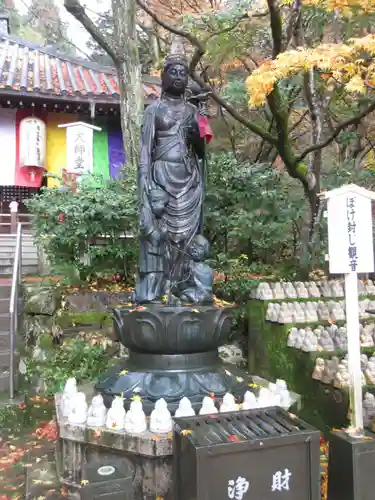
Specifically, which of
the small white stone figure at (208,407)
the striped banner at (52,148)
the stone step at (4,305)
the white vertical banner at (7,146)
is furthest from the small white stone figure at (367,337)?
the white vertical banner at (7,146)

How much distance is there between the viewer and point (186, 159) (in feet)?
16.0

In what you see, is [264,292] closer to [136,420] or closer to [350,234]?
[350,234]

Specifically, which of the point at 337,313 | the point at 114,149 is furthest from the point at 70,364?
the point at 114,149

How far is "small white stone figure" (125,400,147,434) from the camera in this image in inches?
139

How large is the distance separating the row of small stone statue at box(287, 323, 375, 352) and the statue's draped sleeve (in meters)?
2.74

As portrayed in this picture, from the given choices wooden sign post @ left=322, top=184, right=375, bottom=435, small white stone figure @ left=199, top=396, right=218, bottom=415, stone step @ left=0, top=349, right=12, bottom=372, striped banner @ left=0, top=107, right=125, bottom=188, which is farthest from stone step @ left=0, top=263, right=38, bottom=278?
wooden sign post @ left=322, top=184, right=375, bottom=435

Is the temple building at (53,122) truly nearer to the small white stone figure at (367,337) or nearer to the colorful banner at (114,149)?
the colorful banner at (114,149)

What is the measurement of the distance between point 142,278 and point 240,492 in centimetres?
256

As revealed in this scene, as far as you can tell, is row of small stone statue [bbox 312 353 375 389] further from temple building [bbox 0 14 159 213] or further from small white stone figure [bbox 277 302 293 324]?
temple building [bbox 0 14 159 213]

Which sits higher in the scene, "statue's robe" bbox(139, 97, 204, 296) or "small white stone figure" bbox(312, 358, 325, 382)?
"statue's robe" bbox(139, 97, 204, 296)

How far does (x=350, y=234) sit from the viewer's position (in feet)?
11.5

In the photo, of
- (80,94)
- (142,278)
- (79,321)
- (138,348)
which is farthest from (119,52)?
(138,348)

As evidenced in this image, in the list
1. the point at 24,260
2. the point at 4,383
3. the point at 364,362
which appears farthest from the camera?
the point at 24,260

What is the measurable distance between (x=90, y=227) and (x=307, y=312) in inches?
141
